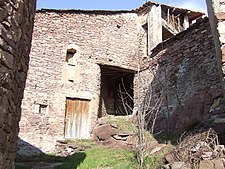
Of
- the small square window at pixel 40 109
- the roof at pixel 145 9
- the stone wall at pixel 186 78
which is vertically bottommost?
the small square window at pixel 40 109

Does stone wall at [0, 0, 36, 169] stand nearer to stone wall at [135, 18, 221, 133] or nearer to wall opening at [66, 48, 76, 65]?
stone wall at [135, 18, 221, 133]

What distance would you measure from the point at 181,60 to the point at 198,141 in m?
4.87

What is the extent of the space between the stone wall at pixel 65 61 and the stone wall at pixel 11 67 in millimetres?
7336

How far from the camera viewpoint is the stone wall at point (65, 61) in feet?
36.1

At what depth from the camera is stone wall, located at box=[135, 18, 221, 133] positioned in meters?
8.41

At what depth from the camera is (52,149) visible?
1082 cm

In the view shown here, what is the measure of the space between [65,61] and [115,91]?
3.95 metres

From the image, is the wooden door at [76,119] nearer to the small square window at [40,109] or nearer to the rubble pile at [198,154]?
the small square window at [40,109]

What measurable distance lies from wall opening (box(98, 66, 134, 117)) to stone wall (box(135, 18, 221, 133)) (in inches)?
116

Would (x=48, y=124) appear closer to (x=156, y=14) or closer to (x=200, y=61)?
(x=200, y=61)

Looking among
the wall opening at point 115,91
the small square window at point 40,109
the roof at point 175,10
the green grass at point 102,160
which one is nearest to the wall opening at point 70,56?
the wall opening at point 115,91

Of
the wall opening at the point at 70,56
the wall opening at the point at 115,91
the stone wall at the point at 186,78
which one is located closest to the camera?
the stone wall at the point at 186,78

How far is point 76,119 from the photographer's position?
38.2 ft

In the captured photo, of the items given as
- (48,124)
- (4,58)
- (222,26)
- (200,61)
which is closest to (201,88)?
(200,61)
